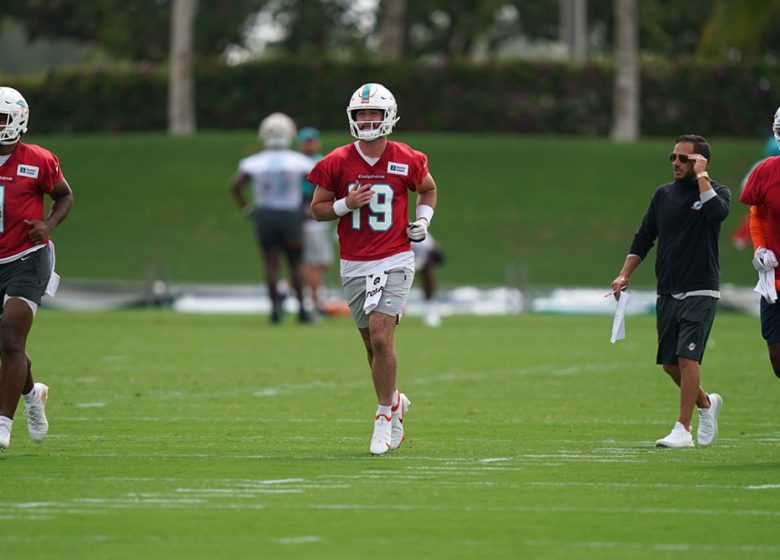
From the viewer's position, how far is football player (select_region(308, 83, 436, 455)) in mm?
10492

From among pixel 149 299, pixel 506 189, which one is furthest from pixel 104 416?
pixel 506 189

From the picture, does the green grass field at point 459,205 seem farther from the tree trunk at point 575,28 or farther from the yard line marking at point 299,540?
the yard line marking at point 299,540

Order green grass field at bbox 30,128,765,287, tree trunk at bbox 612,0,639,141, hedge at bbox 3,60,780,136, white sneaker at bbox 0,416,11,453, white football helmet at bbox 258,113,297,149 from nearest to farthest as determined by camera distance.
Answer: white sneaker at bbox 0,416,11,453, white football helmet at bbox 258,113,297,149, green grass field at bbox 30,128,765,287, tree trunk at bbox 612,0,639,141, hedge at bbox 3,60,780,136

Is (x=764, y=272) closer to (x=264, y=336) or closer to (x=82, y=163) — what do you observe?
(x=264, y=336)

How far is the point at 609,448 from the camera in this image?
34.5 ft

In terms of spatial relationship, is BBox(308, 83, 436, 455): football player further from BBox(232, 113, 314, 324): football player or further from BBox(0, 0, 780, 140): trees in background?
BBox(0, 0, 780, 140): trees in background

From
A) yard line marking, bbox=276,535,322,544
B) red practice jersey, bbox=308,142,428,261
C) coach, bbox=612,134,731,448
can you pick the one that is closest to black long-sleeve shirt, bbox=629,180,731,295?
coach, bbox=612,134,731,448

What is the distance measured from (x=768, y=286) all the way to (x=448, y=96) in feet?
110

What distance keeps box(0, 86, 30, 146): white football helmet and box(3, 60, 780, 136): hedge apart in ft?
107

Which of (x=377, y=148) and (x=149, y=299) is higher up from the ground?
(x=377, y=148)

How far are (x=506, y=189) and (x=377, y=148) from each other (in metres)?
28.3

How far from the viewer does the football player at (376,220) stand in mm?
10492

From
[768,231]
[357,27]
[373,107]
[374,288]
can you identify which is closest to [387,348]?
[374,288]

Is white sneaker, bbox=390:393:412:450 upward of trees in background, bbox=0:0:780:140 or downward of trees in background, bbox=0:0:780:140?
upward
